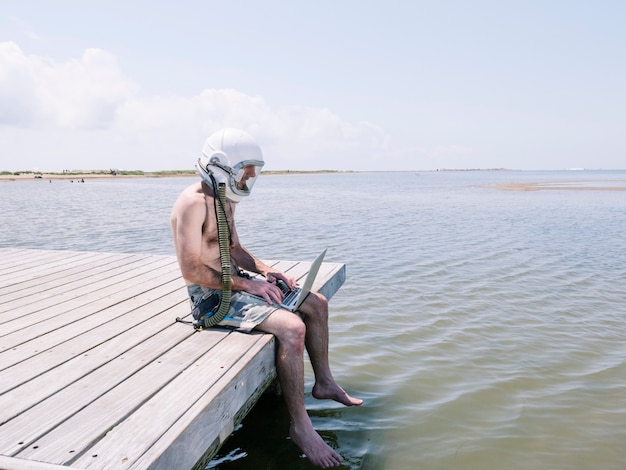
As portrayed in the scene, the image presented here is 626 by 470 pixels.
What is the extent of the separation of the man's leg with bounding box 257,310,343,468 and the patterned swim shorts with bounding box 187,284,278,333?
13 cm

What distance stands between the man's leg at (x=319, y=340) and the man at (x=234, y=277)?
36 cm

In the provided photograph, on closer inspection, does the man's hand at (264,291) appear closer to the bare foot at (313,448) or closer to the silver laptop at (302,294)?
the silver laptop at (302,294)

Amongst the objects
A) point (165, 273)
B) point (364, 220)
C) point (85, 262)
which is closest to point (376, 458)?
point (165, 273)

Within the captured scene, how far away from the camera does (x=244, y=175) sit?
342 centimetres

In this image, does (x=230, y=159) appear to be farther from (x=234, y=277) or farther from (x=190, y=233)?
(x=234, y=277)

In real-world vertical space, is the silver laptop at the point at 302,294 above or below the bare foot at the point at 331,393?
above

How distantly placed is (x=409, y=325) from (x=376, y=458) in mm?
2960

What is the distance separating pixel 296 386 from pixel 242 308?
70 centimetres

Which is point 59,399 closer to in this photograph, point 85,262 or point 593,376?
point 85,262

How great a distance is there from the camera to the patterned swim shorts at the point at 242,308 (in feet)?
11.3

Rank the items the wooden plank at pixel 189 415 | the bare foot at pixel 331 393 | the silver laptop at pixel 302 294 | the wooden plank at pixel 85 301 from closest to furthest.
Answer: the wooden plank at pixel 189 415 → the silver laptop at pixel 302 294 → the wooden plank at pixel 85 301 → the bare foot at pixel 331 393

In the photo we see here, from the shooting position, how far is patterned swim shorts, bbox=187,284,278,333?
3.46 meters

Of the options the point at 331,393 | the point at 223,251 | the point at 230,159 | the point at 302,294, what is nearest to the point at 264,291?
the point at 302,294

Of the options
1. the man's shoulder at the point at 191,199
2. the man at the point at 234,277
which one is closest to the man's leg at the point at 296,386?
the man at the point at 234,277
